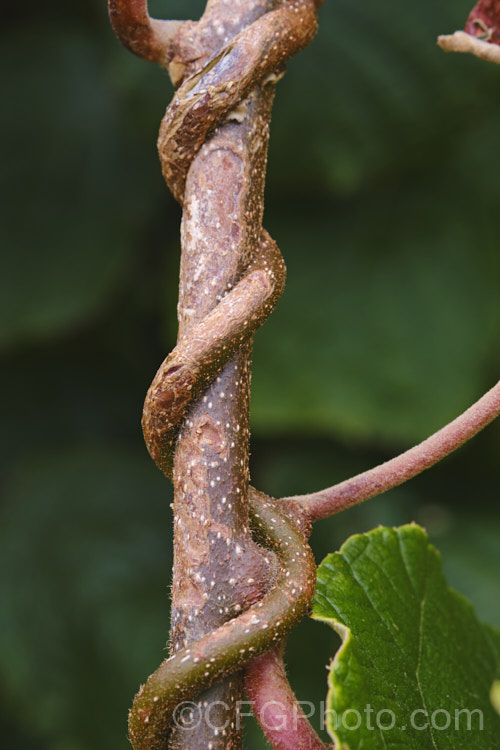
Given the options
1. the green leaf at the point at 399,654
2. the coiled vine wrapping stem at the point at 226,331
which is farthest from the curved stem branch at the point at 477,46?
the green leaf at the point at 399,654

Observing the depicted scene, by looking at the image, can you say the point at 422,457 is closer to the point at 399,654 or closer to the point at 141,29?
the point at 399,654

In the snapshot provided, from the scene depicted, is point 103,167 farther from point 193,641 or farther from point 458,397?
point 193,641

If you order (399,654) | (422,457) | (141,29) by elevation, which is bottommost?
(399,654)

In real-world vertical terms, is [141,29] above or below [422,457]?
above

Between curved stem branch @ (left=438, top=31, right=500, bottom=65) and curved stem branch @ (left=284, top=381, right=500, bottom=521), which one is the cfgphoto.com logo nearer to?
curved stem branch @ (left=284, top=381, right=500, bottom=521)

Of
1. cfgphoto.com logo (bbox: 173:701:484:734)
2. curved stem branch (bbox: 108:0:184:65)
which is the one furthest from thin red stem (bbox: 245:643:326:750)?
curved stem branch (bbox: 108:0:184:65)

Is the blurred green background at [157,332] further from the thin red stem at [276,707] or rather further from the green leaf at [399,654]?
the thin red stem at [276,707]

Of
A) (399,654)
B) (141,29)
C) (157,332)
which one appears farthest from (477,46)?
(157,332)

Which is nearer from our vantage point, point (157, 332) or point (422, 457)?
point (422, 457)
